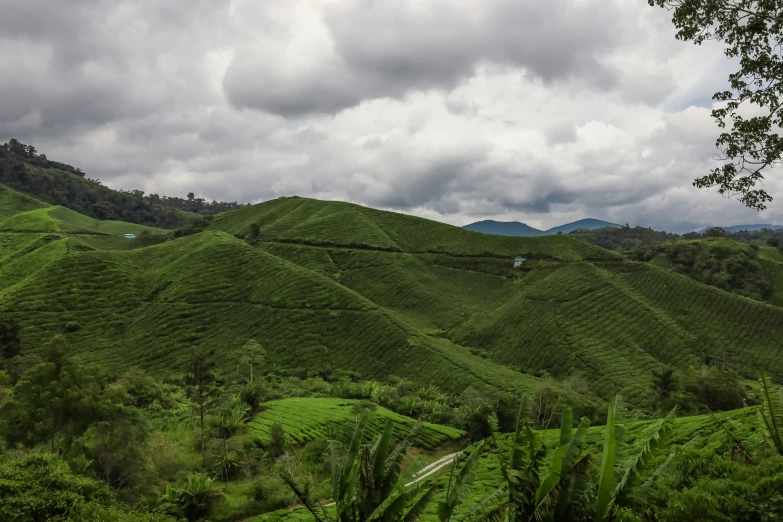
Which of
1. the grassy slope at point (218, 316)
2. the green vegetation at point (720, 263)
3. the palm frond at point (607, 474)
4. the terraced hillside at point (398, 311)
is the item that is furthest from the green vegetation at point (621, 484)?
the green vegetation at point (720, 263)

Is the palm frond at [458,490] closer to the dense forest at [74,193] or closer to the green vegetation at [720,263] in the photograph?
the green vegetation at [720,263]

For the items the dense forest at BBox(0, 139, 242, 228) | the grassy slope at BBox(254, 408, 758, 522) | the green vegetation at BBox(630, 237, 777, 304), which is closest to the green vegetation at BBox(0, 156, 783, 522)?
the grassy slope at BBox(254, 408, 758, 522)

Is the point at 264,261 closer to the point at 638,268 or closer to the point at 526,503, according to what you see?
the point at 638,268

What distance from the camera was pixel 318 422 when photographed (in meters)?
34.4

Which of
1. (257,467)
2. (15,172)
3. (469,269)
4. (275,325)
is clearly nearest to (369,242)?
(469,269)

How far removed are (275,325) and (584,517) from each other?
64.7m

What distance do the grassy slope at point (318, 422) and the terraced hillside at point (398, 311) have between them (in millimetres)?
17270

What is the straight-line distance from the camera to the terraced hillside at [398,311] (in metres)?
62.9

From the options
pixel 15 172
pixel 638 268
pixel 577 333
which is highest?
pixel 15 172

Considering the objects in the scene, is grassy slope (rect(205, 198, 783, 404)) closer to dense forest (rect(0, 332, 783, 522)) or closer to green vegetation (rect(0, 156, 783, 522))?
green vegetation (rect(0, 156, 783, 522))

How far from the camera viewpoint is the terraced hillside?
62.9 meters

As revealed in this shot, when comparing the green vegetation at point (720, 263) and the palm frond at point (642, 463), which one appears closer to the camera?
the palm frond at point (642, 463)

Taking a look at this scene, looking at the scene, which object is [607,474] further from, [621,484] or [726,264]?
[726,264]

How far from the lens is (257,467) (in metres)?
27.4
